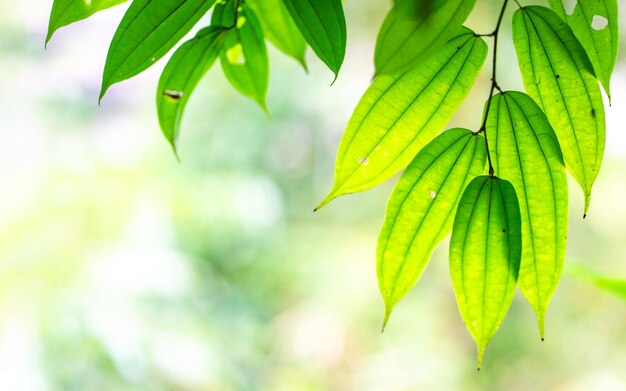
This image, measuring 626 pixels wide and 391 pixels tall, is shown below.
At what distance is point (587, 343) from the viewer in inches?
126

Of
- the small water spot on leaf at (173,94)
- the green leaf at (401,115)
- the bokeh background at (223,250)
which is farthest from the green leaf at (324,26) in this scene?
the bokeh background at (223,250)

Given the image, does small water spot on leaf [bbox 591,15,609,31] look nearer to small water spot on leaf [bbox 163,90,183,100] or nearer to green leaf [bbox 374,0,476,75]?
green leaf [bbox 374,0,476,75]

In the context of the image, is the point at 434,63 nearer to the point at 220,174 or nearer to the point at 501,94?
the point at 501,94

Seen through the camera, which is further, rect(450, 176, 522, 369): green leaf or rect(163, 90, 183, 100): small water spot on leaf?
rect(163, 90, 183, 100): small water spot on leaf

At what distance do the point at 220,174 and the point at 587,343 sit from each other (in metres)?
2.00

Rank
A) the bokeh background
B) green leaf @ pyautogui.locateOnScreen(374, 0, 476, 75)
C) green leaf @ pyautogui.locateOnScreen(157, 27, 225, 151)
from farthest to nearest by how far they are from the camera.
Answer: the bokeh background
green leaf @ pyautogui.locateOnScreen(157, 27, 225, 151)
green leaf @ pyautogui.locateOnScreen(374, 0, 476, 75)

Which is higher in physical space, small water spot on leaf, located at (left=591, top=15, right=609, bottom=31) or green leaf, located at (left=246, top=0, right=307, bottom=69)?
small water spot on leaf, located at (left=591, top=15, right=609, bottom=31)

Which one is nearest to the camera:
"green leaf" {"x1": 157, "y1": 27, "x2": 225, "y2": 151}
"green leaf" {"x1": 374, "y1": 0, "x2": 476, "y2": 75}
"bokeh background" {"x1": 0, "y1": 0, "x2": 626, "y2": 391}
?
"green leaf" {"x1": 374, "y1": 0, "x2": 476, "y2": 75}

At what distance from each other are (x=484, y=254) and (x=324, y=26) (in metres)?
0.17

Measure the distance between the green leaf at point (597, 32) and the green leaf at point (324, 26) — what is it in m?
0.14

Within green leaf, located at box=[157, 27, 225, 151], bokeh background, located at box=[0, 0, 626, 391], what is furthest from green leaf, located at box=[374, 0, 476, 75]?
bokeh background, located at box=[0, 0, 626, 391]

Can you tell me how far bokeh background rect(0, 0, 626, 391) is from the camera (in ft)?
7.02

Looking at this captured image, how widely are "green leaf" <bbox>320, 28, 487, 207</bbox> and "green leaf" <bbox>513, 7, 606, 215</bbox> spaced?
0.10ft

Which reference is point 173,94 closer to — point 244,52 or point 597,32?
point 244,52
